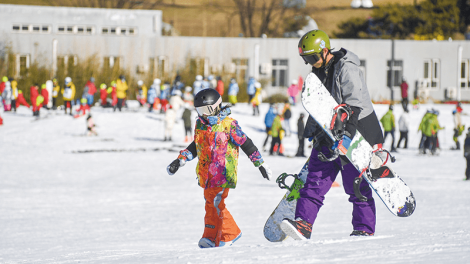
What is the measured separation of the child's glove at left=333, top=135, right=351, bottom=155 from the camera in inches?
147

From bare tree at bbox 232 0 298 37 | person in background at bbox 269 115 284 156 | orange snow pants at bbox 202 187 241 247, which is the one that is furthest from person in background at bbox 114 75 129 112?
bare tree at bbox 232 0 298 37

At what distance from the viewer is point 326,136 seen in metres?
3.85

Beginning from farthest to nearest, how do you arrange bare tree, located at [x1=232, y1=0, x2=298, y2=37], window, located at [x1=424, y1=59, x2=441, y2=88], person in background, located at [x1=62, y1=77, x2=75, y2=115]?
bare tree, located at [x1=232, y1=0, x2=298, y2=37] < window, located at [x1=424, y1=59, x2=441, y2=88] < person in background, located at [x1=62, y1=77, x2=75, y2=115]

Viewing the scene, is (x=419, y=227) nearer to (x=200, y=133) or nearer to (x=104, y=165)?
(x=200, y=133)

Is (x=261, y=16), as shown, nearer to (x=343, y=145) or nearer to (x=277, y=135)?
(x=277, y=135)

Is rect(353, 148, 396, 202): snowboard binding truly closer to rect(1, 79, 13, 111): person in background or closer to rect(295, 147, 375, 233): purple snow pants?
rect(295, 147, 375, 233): purple snow pants

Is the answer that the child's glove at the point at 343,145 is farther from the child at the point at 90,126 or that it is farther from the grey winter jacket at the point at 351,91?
the child at the point at 90,126

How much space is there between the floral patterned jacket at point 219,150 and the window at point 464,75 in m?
33.4

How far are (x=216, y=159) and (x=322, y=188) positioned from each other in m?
0.87

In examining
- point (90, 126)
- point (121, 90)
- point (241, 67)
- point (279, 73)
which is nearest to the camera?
point (90, 126)

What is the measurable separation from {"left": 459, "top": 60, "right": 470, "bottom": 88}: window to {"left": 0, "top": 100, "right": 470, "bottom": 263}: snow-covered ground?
18.0m

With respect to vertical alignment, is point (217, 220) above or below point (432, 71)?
below

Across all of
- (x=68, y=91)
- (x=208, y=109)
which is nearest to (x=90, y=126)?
(x=68, y=91)

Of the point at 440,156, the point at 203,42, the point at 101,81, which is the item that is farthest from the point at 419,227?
the point at 203,42
